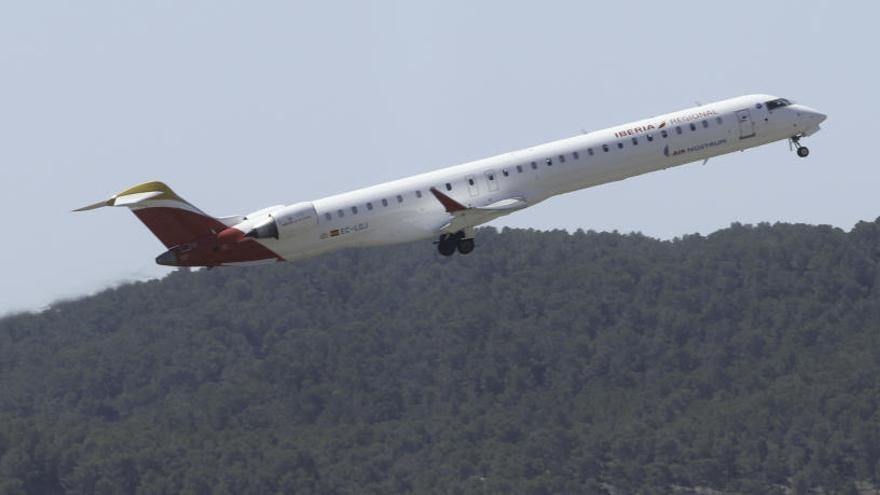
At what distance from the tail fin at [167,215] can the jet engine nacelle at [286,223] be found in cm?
207

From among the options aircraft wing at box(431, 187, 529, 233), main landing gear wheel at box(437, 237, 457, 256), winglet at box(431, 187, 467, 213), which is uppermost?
winglet at box(431, 187, 467, 213)

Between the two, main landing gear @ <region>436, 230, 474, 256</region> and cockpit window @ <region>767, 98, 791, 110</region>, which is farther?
cockpit window @ <region>767, 98, 791, 110</region>

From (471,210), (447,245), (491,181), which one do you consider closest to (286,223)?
(471,210)

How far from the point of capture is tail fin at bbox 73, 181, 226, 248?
229ft

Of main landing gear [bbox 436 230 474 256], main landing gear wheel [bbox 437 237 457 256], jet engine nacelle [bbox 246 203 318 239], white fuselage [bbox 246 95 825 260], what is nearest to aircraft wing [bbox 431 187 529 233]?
white fuselage [bbox 246 95 825 260]

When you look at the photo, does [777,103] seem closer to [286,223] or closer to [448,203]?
[448,203]

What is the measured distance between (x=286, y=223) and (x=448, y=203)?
20.2 ft

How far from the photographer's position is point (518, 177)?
71.5m

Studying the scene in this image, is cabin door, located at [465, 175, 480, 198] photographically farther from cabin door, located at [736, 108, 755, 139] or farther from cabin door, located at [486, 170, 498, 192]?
cabin door, located at [736, 108, 755, 139]

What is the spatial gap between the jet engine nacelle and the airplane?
4 cm

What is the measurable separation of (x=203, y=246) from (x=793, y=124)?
25068 millimetres

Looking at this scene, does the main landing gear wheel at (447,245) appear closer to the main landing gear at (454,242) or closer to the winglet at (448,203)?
the main landing gear at (454,242)

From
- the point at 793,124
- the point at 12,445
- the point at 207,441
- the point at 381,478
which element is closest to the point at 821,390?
the point at 381,478

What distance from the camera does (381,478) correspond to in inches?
7146
